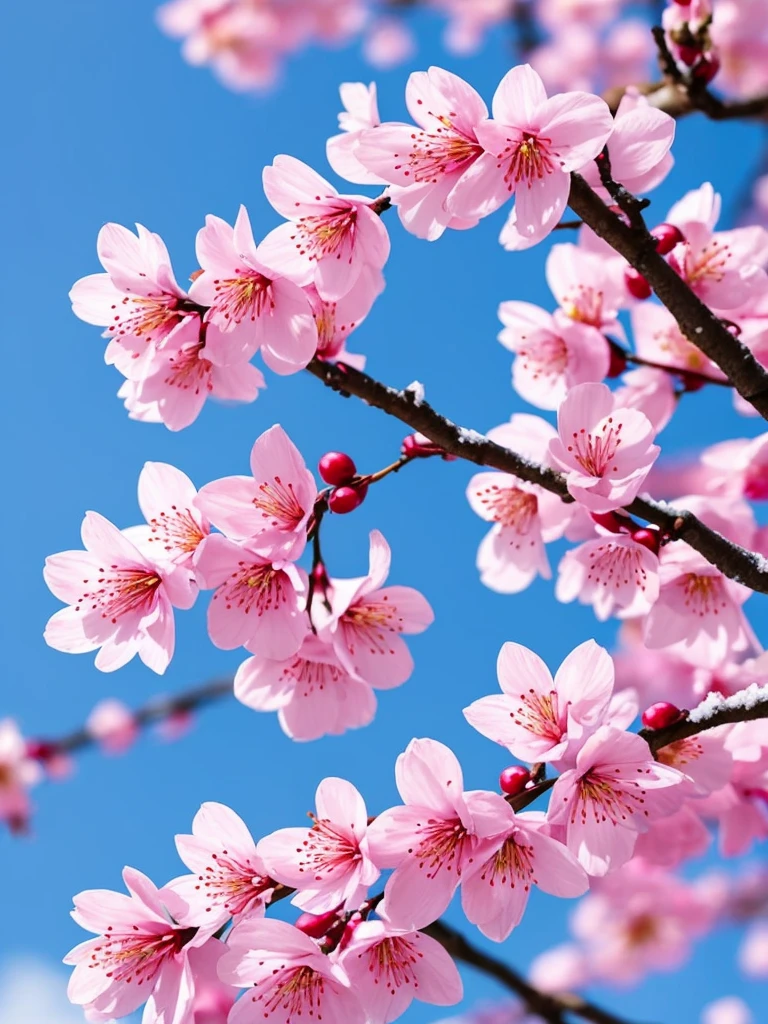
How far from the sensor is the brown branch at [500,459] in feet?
5.35

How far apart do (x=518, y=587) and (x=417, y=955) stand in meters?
0.96

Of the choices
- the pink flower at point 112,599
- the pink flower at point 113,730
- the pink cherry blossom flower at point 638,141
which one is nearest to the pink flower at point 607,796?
the pink flower at point 112,599

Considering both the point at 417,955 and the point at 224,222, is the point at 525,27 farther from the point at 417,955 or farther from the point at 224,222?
the point at 417,955

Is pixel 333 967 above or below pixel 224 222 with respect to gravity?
below

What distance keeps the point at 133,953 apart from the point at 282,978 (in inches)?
10.1

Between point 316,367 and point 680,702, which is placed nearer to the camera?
point 316,367

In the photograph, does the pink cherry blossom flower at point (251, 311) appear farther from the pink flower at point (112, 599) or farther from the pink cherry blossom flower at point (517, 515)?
the pink cherry blossom flower at point (517, 515)

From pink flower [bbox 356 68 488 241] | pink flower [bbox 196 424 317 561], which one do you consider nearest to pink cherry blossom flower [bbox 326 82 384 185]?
pink flower [bbox 356 68 488 241]

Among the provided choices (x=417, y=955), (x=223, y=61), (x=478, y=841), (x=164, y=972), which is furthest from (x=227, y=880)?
(x=223, y=61)

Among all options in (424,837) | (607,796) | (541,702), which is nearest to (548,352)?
(541,702)

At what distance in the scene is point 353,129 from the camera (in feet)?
6.23

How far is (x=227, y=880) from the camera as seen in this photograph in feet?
5.28

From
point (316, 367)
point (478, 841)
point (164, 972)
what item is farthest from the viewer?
point (316, 367)

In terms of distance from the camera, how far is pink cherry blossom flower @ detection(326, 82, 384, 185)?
1774 mm
